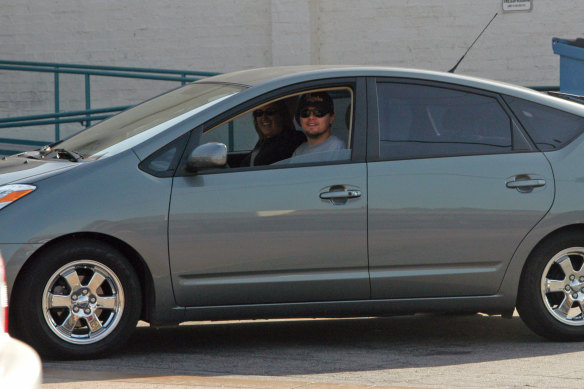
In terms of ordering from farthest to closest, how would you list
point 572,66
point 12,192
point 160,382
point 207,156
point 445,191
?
1. point 572,66
2. point 445,191
3. point 207,156
4. point 12,192
5. point 160,382

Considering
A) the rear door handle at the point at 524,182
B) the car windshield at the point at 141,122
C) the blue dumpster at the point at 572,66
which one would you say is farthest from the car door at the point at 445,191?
the blue dumpster at the point at 572,66

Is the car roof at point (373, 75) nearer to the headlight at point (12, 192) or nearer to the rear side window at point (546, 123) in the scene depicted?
the rear side window at point (546, 123)

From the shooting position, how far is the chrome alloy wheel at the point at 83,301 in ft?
19.4

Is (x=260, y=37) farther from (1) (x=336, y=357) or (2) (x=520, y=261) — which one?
(1) (x=336, y=357)

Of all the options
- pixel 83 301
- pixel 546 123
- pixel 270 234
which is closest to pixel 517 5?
pixel 546 123

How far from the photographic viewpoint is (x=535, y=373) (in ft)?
19.1

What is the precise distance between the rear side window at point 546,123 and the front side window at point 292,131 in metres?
1.05

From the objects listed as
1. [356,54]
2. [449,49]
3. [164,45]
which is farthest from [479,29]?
[164,45]

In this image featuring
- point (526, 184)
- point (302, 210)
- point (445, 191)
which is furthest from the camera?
Answer: point (526, 184)

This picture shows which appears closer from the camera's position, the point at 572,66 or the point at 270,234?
the point at 270,234

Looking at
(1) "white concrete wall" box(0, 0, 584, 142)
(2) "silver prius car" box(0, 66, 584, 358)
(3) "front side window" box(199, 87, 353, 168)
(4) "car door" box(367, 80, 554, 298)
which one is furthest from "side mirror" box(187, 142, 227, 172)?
(1) "white concrete wall" box(0, 0, 584, 142)

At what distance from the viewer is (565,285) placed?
6656 millimetres

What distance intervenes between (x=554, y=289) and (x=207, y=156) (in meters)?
2.22

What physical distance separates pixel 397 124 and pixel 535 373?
164 cm
